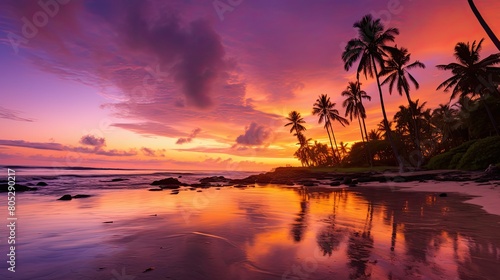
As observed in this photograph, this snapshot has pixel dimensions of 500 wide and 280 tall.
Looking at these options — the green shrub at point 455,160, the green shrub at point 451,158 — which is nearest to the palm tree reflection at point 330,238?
the green shrub at point 455,160

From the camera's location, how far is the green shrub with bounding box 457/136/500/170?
23000 mm

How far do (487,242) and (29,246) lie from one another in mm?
7970

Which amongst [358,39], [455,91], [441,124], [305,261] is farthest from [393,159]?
[305,261]

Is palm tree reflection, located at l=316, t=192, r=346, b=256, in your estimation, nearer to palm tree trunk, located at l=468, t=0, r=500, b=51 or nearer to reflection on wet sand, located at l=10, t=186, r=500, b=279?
reflection on wet sand, located at l=10, t=186, r=500, b=279

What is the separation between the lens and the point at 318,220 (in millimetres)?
7156

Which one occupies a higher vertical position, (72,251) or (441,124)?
(441,124)

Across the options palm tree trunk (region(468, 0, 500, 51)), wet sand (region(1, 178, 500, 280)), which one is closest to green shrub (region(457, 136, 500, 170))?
palm tree trunk (region(468, 0, 500, 51))

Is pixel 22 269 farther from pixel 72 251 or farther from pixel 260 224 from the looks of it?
pixel 260 224

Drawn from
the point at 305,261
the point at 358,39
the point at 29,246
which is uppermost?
the point at 358,39

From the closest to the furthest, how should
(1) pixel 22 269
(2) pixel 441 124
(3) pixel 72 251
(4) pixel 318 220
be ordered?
(1) pixel 22 269 < (3) pixel 72 251 < (4) pixel 318 220 < (2) pixel 441 124

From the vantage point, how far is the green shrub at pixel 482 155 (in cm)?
2300

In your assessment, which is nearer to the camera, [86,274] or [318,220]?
[86,274]

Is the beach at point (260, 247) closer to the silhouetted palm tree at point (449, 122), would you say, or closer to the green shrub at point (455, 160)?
the green shrub at point (455, 160)

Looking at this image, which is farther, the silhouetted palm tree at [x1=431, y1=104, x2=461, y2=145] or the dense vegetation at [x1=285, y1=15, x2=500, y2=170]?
the silhouetted palm tree at [x1=431, y1=104, x2=461, y2=145]
